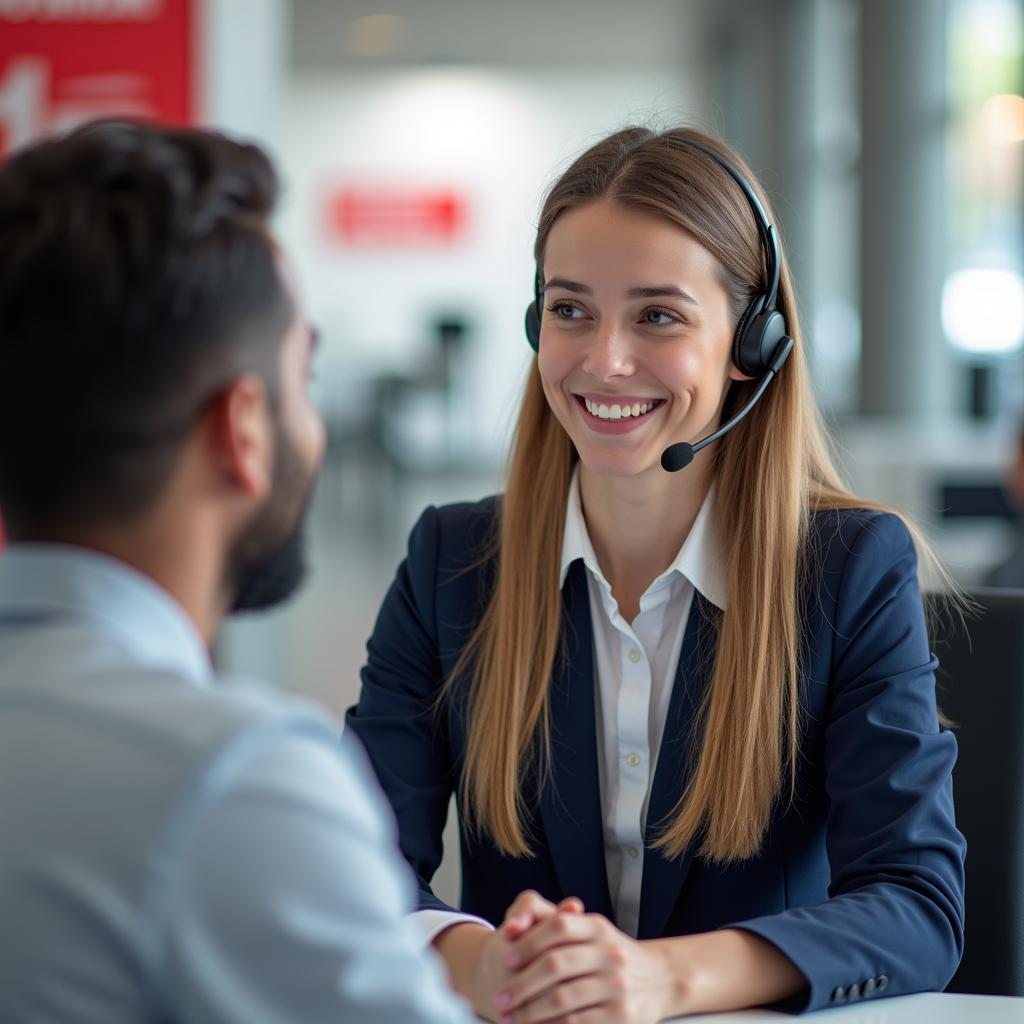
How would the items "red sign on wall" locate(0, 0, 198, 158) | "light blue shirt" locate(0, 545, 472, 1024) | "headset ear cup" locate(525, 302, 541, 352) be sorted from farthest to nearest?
"red sign on wall" locate(0, 0, 198, 158) < "headset ear cup" locate(525, 302, 541, 352) < "light blue shirt" locate(0, 545, 472, 1024)

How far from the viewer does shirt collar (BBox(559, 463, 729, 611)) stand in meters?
1.47

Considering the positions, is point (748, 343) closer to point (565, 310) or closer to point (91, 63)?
point (565, 310)

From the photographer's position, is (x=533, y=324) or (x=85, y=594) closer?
(x=85, y=594)

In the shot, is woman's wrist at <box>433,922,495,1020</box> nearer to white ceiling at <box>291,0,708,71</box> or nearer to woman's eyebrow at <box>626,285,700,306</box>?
woman's eyebrow at <box>626,285,700,306</box>

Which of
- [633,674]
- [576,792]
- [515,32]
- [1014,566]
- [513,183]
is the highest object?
[515,32]

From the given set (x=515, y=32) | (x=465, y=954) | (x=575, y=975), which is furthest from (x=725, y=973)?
(x=515, y=32)

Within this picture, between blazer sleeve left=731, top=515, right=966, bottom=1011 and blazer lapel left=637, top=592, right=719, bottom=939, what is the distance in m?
0.13

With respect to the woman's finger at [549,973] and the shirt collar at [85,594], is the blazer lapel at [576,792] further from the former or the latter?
the shirt collar at [85,594]

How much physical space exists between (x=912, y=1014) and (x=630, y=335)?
71 centimetres

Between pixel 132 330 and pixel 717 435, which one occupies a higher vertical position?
pixel 132 330

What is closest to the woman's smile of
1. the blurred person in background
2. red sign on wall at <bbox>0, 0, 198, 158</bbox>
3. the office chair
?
the office chair

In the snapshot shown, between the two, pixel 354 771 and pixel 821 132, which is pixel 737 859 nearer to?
pixel 354 771

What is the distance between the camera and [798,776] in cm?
141

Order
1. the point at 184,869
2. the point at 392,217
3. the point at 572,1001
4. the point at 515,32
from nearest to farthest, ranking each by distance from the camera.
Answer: the point at 184,869
the point at 572,1001
the point at 515,32
the point at 392,217
